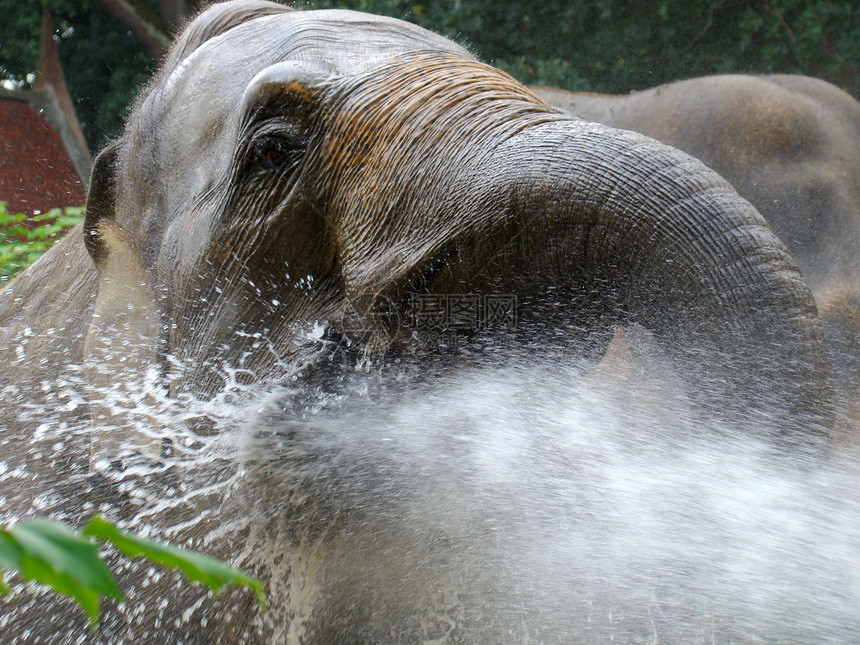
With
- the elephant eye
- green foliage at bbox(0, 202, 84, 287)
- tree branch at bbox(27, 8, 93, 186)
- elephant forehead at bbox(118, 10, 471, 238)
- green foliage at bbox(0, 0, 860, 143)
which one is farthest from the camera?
tree branch at bbox(27, 8, 93, 186)

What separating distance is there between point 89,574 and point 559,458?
1376mm

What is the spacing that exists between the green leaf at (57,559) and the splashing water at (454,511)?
3.80ft

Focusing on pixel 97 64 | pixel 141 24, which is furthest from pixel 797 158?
pixel 97 64

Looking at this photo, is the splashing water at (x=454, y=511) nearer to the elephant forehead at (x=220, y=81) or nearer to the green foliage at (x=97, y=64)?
the elephant forehead at (x=220, y=81)

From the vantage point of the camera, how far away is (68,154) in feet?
22.6

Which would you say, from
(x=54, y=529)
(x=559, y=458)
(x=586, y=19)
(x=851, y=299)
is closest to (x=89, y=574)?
(x=54, y=529)

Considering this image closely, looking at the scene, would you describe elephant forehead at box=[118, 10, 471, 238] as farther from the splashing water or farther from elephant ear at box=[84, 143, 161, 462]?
the splashing water

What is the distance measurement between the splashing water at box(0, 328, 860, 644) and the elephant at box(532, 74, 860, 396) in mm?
2954

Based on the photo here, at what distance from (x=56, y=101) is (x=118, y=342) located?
223 inches

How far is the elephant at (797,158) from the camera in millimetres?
4414

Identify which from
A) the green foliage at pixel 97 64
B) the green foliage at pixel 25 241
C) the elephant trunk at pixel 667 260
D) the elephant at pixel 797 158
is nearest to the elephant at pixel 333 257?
the elephant trunk at pixel 667 260

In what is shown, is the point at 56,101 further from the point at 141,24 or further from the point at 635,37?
the point at 635,37

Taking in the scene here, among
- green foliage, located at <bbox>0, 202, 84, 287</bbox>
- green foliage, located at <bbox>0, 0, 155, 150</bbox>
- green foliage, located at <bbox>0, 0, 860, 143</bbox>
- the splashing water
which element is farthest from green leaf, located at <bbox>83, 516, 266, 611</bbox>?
green foliage, located at <bbox>0, 0, 155, 150</bbox>

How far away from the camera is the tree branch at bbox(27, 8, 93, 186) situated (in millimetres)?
6809
